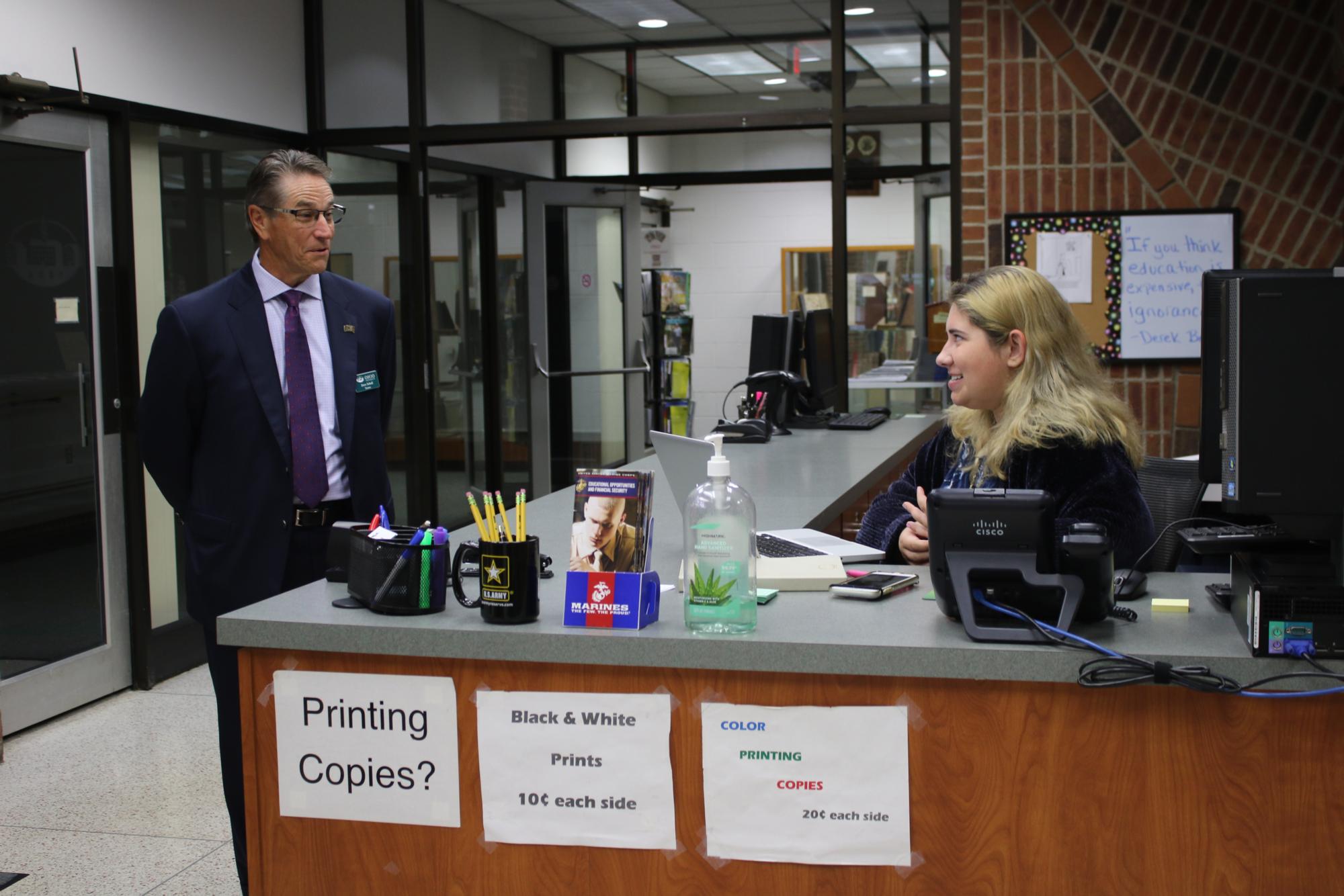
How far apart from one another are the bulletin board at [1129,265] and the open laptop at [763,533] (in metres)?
2.87

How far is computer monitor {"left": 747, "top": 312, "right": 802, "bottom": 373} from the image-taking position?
516 cm

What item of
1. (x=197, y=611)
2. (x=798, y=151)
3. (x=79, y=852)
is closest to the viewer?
(x=197, y=611)

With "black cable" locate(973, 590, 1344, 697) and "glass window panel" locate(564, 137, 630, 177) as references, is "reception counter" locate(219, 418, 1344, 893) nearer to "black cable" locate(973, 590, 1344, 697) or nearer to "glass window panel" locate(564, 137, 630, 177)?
"black cable" locate(973, 590, 1344, 697)

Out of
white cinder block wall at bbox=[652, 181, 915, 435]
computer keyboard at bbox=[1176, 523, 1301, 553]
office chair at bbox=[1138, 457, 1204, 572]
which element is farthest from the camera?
white cinder block wall at bbox=[652, 181, 915, 435]

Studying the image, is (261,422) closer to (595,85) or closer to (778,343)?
(778,343)

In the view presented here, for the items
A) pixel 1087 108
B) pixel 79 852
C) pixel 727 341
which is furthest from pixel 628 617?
pixel 727 341

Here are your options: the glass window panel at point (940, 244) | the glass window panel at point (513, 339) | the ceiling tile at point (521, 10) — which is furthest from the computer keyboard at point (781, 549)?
the glass window panel at point (513, 339)

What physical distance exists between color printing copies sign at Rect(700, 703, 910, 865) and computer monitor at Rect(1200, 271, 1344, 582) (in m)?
0.54

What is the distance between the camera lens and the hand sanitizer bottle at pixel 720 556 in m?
1.76

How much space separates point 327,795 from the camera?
74.8 inches

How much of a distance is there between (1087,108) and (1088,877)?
4048 mm

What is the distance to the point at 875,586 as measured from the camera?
198 centimetres

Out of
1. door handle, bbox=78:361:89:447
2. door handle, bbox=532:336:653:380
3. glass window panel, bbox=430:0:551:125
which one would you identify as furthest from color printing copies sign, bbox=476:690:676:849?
door handle, bbox=532:336:653:380

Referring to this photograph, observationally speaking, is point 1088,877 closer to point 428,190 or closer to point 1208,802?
point 1208,802
